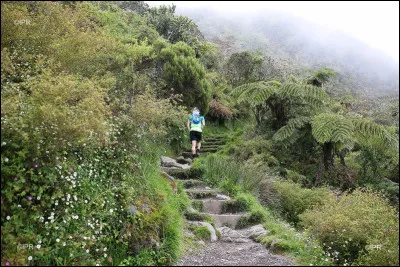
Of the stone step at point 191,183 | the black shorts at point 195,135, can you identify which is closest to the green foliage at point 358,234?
the stone step at point 191,183

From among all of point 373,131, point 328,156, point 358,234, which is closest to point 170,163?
point 328,156

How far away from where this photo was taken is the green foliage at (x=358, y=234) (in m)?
4.55

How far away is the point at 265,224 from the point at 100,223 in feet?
10.9

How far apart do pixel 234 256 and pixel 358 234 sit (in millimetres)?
1722

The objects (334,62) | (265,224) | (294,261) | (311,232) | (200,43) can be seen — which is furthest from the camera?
(334,62)

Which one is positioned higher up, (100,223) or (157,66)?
(157,66)

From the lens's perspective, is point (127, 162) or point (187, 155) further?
point (187, 155)

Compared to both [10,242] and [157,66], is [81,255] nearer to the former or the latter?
[10,242]

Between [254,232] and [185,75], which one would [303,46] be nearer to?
[185,75]

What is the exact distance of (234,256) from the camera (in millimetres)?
5461

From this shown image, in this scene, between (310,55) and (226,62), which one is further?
(310,55)

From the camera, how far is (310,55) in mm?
32375

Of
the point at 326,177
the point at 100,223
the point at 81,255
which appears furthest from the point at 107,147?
the point at 326,177

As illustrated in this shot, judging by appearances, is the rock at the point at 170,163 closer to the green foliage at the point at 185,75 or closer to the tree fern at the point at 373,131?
the green foliage at the point at 185,75
